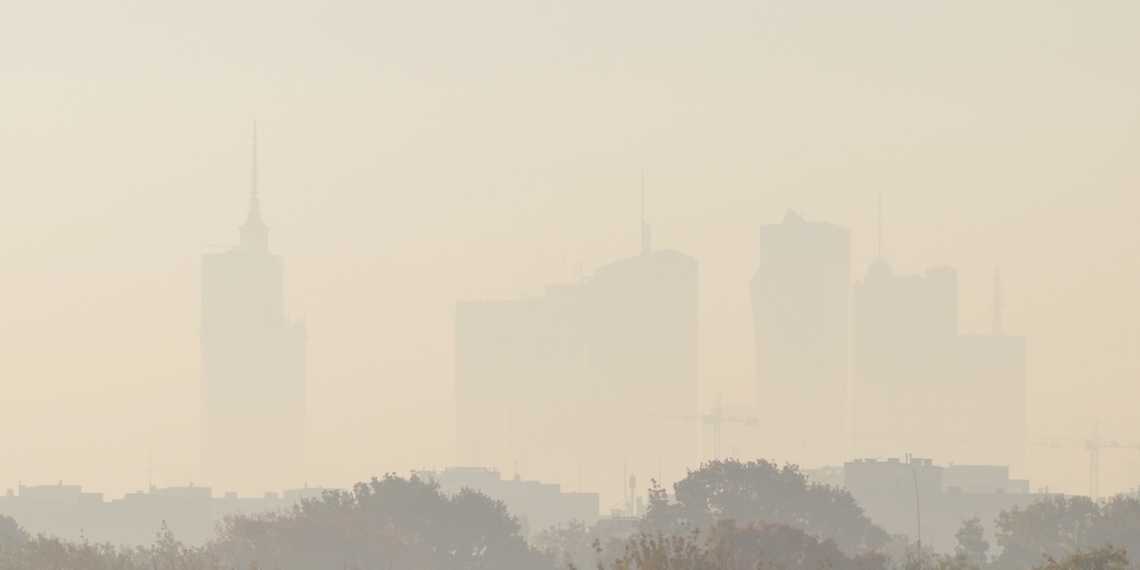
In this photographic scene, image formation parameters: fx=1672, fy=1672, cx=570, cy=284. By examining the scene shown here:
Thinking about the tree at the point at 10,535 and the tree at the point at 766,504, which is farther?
the tree at the point at 766,504

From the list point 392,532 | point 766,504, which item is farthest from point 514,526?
point 766,504

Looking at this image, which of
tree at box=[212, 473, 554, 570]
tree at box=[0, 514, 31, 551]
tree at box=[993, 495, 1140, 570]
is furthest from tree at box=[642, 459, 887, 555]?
tree at box=[0, 514, 31, 551]

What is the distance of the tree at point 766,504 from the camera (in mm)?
144125

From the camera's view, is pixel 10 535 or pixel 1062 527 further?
pixel 1062 527

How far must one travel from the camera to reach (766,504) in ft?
479

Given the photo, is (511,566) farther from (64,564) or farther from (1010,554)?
(64,564)

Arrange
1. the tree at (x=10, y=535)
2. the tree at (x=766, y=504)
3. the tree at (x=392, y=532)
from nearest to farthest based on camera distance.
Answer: the tree at (x=10, y=535), the tree at (x=392, y=532), the tree at (x=766, y=504)

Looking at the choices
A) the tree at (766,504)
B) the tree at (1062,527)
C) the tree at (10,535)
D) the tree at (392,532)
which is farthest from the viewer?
the tree at (766,504)

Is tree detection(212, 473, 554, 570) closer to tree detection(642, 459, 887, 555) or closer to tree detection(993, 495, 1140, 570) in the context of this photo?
tree detection(642, 459, 887, 555)

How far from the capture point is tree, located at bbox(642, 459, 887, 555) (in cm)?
14412

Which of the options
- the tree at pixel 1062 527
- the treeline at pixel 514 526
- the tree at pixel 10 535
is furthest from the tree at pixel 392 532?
the tree at pixel 1062 527

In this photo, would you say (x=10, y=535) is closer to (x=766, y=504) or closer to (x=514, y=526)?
(x=514, y=526)

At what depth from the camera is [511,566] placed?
136125mm

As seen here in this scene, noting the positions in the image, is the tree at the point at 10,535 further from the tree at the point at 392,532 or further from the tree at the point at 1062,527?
the tree at the point at 1062,527
